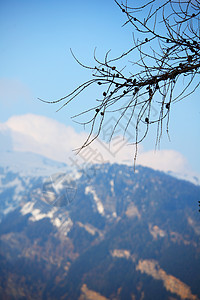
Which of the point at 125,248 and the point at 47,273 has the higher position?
the point at 125,248

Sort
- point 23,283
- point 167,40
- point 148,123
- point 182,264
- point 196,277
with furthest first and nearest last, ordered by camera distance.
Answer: point 23,283 → point 182,264 → point 196,277 → point 167,40 → point 148,123

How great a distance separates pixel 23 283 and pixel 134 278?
74353 mm

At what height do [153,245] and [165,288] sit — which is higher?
[153,245]

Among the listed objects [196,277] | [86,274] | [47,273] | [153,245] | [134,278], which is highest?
[153,245]

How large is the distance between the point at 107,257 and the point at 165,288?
5077 cm

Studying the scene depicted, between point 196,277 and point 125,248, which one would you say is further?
point 125,248

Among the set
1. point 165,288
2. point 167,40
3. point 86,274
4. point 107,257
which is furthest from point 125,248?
point 167,40

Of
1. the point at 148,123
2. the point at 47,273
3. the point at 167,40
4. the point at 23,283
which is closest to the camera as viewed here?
the point at 148,123

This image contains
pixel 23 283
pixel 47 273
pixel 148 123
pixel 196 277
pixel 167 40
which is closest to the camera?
pixel 148 123

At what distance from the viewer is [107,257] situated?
185875 mm

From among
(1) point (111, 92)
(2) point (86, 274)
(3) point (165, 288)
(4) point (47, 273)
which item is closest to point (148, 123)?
(1) point (111, 92)

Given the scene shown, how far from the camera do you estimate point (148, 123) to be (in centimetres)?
227

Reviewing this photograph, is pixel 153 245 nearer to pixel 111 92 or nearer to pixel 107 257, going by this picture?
pixel 107 257

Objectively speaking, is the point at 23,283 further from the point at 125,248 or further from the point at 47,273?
the point at 125,248
